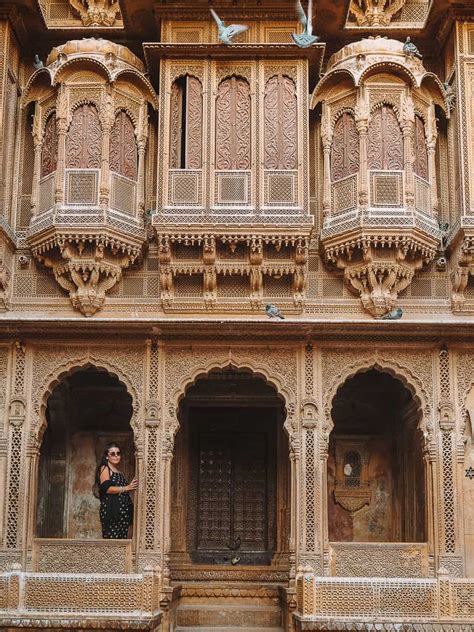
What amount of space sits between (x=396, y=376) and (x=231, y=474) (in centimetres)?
365

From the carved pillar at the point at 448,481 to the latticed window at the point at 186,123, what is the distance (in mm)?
4507

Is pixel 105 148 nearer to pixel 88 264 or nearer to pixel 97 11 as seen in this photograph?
pixel 88 264

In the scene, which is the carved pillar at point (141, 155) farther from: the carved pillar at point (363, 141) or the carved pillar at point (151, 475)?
the carved pillar at point (363, 141)

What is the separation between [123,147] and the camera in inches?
594

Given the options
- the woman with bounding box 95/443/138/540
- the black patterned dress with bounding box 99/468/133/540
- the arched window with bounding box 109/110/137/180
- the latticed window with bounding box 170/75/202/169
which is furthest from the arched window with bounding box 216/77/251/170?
the black patterned dress with bounding box 99/468/133/540

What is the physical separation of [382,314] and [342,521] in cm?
368

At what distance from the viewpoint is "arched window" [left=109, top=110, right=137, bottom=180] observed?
1493 cm

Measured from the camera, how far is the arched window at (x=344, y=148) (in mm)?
14844

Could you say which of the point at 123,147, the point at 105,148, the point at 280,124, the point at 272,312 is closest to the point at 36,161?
the point at 105,148

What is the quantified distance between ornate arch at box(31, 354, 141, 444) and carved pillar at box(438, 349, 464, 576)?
4190 millimetres

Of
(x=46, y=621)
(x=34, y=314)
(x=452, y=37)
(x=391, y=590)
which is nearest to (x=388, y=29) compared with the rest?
(x=452, y=37)

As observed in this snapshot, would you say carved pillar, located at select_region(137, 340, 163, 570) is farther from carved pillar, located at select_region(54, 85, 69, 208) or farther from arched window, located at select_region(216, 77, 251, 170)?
arched window, located at select_region(216, 77, 251, 170)

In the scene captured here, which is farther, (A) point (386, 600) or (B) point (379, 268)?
(B) point (379, 268)

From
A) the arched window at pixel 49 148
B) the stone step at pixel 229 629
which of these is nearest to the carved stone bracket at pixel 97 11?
the arched window at pixel 49 148
